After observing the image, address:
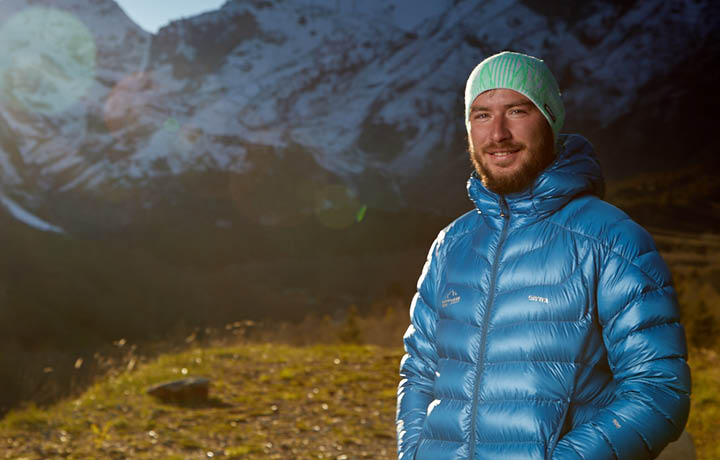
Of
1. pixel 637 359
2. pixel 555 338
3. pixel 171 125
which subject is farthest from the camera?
pixel 171 125

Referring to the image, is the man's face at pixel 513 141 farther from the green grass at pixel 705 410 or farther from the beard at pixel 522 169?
the green grass at pixel 705 410

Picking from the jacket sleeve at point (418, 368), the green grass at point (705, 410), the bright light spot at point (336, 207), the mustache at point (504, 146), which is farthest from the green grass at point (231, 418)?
the bright light spot at point (336, 207)

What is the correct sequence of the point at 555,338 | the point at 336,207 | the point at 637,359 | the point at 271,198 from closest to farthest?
the point at 637,359 < the point at 555,338 < the point at 271,198 < the point at 336,207

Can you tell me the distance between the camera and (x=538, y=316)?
194cm

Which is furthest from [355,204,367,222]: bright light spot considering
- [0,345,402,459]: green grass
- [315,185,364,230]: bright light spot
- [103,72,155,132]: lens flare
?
[0,345,402,459]: green grass

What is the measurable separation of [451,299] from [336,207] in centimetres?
13094

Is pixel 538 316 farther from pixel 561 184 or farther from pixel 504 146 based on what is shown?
pixel 504 146

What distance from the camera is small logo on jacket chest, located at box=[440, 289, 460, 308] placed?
2176 millimetres

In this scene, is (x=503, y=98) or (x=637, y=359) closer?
(x=637, y=359)

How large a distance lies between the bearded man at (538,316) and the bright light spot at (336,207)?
363ft

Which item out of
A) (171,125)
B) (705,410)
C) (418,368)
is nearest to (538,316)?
(418,368)

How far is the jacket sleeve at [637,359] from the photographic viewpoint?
170 cm

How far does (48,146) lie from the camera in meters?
138

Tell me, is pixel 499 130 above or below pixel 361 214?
below
